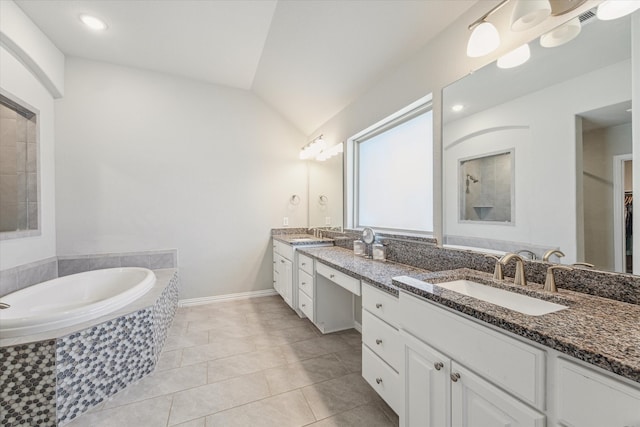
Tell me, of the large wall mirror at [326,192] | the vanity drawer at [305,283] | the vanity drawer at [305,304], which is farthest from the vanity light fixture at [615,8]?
the vanity drawer at [305,304]

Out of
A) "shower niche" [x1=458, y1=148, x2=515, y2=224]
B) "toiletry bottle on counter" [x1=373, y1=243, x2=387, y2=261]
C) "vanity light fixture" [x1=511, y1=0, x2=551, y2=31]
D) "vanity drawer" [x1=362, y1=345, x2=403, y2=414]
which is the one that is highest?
"vanity light fixture" [x1=511, y1=0, x2=551, y2=31]

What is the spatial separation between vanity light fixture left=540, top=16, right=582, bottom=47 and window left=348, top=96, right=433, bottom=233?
0.80 metres

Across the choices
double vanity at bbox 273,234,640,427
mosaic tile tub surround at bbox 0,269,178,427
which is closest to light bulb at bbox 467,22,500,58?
double vanity at bbox 273,234,640,427

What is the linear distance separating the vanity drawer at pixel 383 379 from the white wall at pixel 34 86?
9.52 feet

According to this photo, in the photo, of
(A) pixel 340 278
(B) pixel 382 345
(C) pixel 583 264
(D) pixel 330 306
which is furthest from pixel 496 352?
(D) pixel 330 306

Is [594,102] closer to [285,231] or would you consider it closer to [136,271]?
[285,231]

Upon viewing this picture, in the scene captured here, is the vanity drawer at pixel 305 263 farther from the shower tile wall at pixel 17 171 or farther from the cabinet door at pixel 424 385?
the shower tile wall at pixel 17 171

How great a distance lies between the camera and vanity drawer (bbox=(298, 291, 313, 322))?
2615 mm

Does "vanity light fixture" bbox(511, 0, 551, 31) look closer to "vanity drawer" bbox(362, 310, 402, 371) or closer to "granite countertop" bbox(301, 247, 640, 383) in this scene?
"granite countertop" bbox(301, 247, 640, 383)

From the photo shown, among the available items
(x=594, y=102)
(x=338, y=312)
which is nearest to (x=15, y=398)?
(x=338, y=312)

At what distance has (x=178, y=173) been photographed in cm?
333

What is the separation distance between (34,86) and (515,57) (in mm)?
3847

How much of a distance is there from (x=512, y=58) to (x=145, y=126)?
11.8 feet

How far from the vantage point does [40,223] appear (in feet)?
8.42
